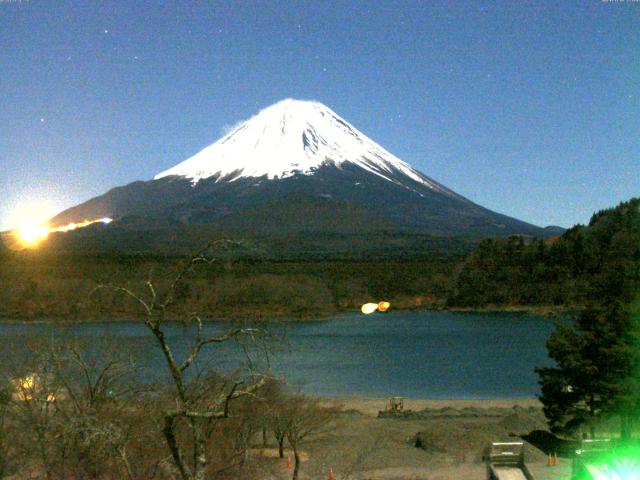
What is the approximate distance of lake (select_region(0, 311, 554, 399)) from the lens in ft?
78.1

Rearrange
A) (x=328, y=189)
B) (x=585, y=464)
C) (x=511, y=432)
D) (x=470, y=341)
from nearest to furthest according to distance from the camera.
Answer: (x=585, y=464) → (x=511, y=432) → (x=470, y=341) → (x=328, y=189)

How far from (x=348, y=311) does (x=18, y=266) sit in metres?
30.2

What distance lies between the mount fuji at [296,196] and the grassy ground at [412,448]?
7111cm

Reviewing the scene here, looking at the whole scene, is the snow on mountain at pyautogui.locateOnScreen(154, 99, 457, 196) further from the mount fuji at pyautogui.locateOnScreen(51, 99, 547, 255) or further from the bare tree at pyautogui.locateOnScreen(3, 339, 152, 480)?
the bare tree at pyautogui.locateOnScreen(3, 339, 152, 480)

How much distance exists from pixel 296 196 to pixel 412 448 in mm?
109578

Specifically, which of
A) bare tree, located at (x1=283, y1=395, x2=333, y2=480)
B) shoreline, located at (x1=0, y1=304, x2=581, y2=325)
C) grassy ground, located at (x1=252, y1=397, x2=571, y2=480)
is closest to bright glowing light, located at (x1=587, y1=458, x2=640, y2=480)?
grassy ground, located at (x1=252, y1=397, x2=571, y2=480)

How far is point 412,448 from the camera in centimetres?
1800

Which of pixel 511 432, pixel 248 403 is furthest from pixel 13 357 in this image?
pixel 511 432

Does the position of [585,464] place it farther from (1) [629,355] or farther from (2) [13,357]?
(2) [13,357]

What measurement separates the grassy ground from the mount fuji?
71.1 m

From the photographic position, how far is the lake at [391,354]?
23.8 meters

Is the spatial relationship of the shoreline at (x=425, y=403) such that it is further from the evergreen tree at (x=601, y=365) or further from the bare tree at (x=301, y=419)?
the evergreen tree at (x=601, y=365)

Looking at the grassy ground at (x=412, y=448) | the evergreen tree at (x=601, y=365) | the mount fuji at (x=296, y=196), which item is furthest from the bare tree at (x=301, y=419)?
the mount fuji at (x=296, y=196)

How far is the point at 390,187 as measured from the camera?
140m
